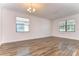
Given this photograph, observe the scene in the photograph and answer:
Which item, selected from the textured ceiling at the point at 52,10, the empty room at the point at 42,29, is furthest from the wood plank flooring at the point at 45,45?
the textured ceiling at the point at 52,10

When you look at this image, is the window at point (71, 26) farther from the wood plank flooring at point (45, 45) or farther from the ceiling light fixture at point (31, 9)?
the ceiling light fixture at point (31, 9)

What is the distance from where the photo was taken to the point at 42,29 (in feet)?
9.11

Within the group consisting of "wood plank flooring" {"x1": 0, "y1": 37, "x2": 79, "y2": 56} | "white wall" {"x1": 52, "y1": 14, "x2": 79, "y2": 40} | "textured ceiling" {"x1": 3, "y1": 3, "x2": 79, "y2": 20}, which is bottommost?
"wood plank flooring" {"x1": 0, "y1": 37, "x2": 79, "y2": 56}

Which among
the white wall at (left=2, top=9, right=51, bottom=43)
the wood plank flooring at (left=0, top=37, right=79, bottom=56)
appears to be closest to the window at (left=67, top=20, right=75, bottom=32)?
the wood plank flooring at (left=0, top=37, right=79, bottom=56)

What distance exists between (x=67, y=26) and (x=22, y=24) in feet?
3.40

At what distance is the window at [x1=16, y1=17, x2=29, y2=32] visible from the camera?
2426mm

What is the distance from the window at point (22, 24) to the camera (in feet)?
7.96

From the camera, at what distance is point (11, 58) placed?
2.13 meters

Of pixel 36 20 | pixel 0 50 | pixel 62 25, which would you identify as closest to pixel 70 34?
pixel 62 25

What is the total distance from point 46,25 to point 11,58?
1.19 meters

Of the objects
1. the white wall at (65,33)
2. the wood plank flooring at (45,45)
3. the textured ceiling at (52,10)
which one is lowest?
the wood plank flooring at (45,45)

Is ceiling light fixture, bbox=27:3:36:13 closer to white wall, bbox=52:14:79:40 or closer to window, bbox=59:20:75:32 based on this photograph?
white wall, bbox=52:14:79:40

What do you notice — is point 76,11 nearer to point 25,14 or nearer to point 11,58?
point 25,14

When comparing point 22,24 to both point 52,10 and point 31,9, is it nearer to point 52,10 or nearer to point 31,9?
point 31,9
